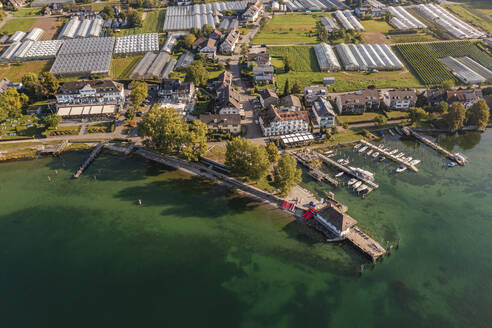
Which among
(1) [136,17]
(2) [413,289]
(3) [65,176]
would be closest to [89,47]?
(1) [136,17]

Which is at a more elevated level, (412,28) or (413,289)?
(412,28)

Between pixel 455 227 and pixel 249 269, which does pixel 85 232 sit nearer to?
pixel 249 269

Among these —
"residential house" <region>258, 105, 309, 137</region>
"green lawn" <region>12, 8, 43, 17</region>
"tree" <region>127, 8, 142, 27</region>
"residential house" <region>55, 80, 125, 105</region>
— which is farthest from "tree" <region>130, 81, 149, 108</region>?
"green lawn" <region>12, 8, 43, 17</region>

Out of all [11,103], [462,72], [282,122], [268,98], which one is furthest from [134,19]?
[462,72]

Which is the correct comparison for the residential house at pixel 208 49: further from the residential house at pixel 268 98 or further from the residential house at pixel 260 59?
the residential house at pixel 268 98

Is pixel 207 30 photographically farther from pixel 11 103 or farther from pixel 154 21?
pixel 11 103

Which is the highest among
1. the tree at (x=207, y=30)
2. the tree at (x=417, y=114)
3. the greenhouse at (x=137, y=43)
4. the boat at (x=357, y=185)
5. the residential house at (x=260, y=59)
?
the tree at (x=207, y=30)

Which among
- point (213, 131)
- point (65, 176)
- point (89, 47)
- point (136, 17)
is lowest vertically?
point (65, 176)

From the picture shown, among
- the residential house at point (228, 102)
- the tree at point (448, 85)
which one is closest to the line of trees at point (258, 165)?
the residential house at point (228, 102)
